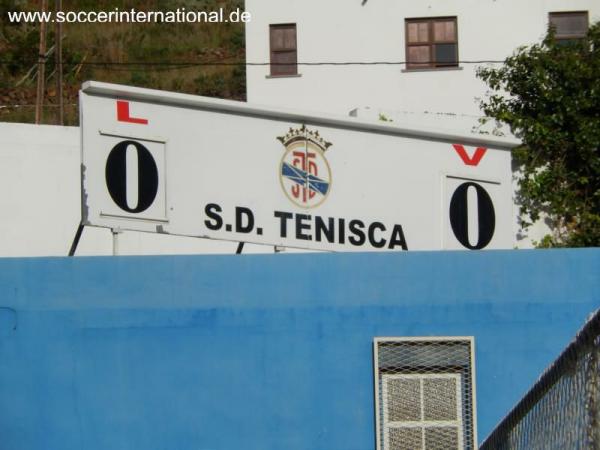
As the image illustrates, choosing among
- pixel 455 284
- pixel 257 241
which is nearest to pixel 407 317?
pixel 455 284

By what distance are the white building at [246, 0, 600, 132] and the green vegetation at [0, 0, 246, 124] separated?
8.78 m

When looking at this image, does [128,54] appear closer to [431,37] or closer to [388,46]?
[388,46]

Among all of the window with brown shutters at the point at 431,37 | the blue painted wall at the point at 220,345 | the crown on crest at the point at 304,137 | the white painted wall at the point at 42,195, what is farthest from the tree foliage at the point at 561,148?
the blue painted wall at the point at 220,345

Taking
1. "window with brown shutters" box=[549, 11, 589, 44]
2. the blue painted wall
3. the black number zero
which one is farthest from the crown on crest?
"window with brown shutters" box=[549, 11, 589, 44]

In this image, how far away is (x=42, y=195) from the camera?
15.1 meters

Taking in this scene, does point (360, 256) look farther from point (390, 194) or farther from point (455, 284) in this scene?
point (390, 194)

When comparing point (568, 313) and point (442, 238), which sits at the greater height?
point (442, 238)

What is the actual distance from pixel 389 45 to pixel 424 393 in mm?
13217

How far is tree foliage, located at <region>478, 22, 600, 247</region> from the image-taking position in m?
15.1

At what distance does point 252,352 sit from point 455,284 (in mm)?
1933

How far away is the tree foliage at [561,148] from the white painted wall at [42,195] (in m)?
6.00

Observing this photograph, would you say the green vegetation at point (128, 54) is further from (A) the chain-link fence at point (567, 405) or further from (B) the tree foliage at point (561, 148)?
(A) the chain-link fence at point (567, 405)

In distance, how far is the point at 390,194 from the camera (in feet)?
36.7

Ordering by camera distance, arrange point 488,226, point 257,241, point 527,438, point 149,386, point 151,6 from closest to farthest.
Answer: point 527,438 < point 149,386 < point 257,241 < point 488,226 < point 151,6
